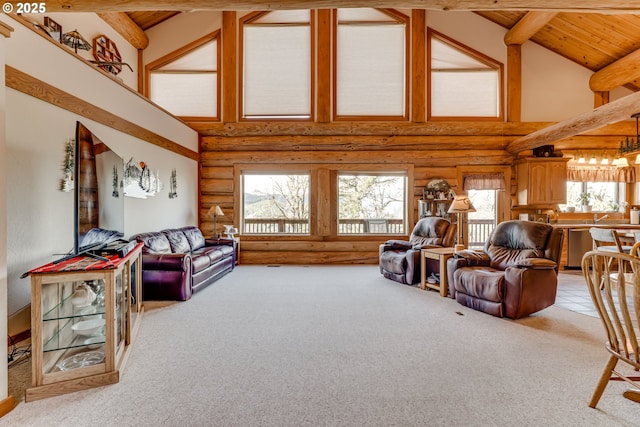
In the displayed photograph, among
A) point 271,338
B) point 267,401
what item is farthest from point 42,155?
point 267,401

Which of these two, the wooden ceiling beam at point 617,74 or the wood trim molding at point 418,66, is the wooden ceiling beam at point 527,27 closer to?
the wooden ceiling beam at point 617,74

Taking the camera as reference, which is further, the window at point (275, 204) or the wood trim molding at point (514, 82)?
the window at point (275, 204)

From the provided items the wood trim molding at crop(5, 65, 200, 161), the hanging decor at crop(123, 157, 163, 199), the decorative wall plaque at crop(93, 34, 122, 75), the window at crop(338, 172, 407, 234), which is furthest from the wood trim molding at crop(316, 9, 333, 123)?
the decorative wall plaque at crop(93, 34, 122, 75)

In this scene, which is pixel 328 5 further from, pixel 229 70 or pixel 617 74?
pixel 617 74

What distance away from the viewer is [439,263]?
4.66 metres

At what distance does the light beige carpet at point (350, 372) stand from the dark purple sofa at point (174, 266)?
0.30 meters

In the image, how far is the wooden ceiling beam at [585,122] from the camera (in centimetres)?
411

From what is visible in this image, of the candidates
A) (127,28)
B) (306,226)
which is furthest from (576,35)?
(127,28)

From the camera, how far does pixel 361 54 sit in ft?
22.8

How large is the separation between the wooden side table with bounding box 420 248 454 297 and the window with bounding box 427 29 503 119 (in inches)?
142

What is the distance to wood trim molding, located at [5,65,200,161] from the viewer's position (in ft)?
9.36

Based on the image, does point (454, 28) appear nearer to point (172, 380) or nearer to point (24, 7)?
point (24, 7)

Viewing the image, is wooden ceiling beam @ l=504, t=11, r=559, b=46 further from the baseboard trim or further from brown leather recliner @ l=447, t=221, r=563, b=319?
the baseboard trim

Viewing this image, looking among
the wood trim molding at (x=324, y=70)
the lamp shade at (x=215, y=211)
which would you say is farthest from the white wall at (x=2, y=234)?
the wood trim molding at (x=324, y=70)
